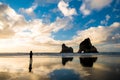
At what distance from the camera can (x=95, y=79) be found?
755 inches

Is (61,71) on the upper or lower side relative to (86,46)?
lower

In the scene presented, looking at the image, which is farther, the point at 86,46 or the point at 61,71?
the point at 86,46

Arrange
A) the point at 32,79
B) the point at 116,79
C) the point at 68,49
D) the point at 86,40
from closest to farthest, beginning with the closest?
the point at 116,79
the point at 32,79
the point at 86,40
the point at 68,49

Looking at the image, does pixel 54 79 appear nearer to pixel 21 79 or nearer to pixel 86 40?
pixel 21 79

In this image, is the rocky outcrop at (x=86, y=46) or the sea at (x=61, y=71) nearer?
the sea at (x=61, y=71)

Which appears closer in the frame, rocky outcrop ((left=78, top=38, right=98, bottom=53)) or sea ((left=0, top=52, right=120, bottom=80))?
sea ((left=0, top=52, right=120, bottom=80))

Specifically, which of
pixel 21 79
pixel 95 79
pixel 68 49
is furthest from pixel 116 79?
pixel 68 49

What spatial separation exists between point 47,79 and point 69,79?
2199mm

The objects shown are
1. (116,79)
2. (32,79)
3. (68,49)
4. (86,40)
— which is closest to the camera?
(116,79)

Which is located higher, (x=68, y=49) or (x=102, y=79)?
(x=68, y=49)

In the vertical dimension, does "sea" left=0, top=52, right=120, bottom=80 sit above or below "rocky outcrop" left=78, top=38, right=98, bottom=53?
below

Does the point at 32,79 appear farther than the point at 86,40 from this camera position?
No

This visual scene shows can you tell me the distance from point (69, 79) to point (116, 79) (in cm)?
448

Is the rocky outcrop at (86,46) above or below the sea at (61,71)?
above
